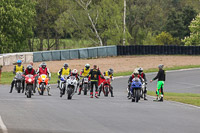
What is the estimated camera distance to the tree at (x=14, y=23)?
6906cm

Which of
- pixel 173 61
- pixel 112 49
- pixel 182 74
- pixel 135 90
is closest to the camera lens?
pixel 135 90

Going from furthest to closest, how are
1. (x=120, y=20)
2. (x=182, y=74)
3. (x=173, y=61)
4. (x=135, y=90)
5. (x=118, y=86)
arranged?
(x=120, y=20)
(x=173, y=61)
(x=182, y=74)
(x=118, y=86)
(x=135, y=90)

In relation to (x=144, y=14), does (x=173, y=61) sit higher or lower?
lower

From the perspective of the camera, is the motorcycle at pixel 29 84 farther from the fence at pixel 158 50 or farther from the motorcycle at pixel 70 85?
the fence at pixel 158 50

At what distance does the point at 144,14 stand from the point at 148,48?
30850mm

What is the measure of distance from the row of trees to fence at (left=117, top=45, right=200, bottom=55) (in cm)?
1015

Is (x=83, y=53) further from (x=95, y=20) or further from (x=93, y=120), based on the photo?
(x=93, y=120)

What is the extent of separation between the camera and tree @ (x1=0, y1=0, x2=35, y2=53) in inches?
2719

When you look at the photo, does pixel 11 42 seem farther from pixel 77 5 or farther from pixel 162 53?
pixel 162 53

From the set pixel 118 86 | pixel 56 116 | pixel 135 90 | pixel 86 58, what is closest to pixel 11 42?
pixel 86 58

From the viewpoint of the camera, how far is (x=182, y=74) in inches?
1905

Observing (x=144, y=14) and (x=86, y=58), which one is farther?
(x=144, y=14)

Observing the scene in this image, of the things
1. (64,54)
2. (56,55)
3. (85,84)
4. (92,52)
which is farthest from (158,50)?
(85,84)

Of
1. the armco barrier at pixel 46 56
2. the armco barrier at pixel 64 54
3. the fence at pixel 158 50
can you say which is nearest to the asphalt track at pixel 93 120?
the armco barrier at pixel 46 56
